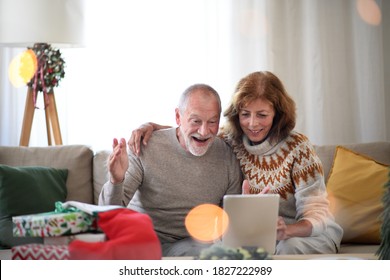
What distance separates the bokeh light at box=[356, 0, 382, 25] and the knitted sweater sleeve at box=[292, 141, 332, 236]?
48.2 inches

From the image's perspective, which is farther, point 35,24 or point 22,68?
point 22,68

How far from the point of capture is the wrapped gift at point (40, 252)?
0.91 meters

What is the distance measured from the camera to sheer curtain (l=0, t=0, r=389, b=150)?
9.14 feet

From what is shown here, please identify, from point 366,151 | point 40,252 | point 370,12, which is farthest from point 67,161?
point 370,12

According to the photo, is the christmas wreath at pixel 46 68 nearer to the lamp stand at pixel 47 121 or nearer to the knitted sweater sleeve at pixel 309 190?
the lamp stand at pixel 47 121

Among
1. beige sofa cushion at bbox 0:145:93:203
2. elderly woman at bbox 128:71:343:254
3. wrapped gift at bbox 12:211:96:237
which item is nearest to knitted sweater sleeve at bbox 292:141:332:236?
elderly woman at bbox 128:71:343:254

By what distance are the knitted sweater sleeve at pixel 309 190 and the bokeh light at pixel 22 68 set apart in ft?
4.02

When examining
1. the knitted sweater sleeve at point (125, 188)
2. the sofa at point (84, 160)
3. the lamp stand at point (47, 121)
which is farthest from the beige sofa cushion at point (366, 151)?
the lamp stand at point (47, 121)

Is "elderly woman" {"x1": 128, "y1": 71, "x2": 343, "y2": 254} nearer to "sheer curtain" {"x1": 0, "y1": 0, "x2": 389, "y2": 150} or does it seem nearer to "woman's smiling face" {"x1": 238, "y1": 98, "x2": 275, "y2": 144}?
"woman's smiling face" {"x1": 238, "y1": 98, "x2": 275, "y2": 144}

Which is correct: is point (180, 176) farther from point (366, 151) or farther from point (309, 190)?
point (366, 151)

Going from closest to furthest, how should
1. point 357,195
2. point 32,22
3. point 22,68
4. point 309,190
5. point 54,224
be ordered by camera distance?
1. point 54,224
2. point 309,190
3. point 357,195
4. point 32,22
5. point 22,68

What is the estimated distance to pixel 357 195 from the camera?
6.76ft

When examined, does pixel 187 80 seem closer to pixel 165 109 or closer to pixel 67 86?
pixel 165 109

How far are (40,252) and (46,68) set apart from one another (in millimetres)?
1664
